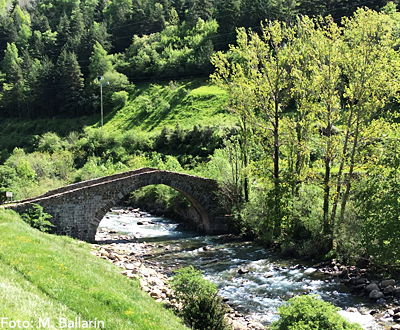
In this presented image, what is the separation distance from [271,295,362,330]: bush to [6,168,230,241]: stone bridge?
20533mm

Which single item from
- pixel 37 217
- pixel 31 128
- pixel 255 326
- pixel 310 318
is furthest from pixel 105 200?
pixel 31 128

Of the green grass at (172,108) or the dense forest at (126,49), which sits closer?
the green grass at (172,108)

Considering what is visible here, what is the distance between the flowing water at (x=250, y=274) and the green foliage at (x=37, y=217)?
6.90 metres

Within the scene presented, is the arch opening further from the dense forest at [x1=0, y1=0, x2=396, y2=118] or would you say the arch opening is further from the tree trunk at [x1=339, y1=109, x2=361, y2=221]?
the dense forest at [x1=0, y1=0, x2=396, y2=118]

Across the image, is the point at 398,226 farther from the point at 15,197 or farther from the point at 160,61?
the point at 160,61

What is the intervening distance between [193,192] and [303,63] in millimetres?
12861

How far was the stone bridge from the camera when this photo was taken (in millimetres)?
28141

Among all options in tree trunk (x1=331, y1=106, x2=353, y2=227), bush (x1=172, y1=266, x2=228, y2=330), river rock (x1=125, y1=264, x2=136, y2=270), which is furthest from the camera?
tree trunk (x1=331, y1=106, x2=353, y2=227)

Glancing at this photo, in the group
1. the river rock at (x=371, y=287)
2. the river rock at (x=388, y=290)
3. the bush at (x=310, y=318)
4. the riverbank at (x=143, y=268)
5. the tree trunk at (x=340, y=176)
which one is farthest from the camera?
the tree trunk at (x=340, y=176)

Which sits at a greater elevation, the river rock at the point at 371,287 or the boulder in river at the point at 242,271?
the river rock at the point at 371,287

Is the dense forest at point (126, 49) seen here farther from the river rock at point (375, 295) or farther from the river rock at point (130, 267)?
the river rock at point (130, 267)

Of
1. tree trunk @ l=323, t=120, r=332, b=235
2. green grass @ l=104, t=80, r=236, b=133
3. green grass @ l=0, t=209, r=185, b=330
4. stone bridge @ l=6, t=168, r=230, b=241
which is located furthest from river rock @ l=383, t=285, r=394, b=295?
green grass @ l=104, t=80, r=236, b=133

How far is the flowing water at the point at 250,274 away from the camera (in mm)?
17312

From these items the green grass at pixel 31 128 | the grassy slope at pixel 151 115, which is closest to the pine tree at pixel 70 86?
the green grass at pixel 31 128
